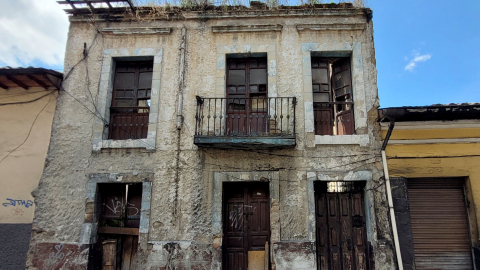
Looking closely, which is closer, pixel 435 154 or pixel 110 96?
pixel 435 154

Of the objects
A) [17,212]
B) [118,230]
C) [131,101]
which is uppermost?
[131,101]

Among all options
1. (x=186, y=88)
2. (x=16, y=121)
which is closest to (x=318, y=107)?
(x=186, y=88)

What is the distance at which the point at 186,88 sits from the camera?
6.61m

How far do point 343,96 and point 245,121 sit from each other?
2.36 metres

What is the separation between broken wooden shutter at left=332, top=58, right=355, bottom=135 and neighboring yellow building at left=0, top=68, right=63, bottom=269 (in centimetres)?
642

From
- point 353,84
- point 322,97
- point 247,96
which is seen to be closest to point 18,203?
point 247,96

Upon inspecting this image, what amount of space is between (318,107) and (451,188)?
10.8ft

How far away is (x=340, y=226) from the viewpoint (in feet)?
20.1

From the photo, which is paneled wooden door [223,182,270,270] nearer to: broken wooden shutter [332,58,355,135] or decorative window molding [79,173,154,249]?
decorative window molding [79,173,154,249]

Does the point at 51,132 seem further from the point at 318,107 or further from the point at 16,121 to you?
the point at 318,107

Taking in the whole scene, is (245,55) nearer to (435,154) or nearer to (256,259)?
(256,259)

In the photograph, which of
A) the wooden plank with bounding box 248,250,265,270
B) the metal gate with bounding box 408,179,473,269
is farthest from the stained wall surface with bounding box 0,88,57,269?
the metal gate with bounding box 408,179,473,269

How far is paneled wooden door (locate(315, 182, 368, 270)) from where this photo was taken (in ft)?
19.6

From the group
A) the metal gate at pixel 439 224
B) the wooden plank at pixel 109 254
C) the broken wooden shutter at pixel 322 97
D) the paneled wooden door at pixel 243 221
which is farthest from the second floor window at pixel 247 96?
the metal gate at pixel 439 224
